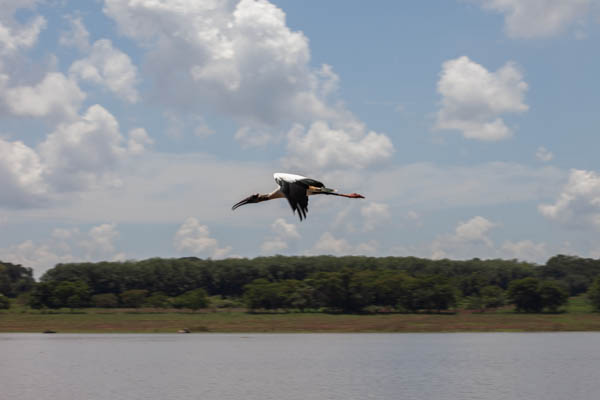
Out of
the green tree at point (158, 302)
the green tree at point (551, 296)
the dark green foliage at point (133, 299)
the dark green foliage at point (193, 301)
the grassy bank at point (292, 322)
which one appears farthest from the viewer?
the dark green foliage at point (133, 299)

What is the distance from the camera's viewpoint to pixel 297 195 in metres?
18.3

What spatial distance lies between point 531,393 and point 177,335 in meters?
80.5

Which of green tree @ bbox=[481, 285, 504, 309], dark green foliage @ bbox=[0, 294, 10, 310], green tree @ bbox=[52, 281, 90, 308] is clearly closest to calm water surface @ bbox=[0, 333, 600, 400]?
green tree @ bbox=[481, 285, 504, 309]

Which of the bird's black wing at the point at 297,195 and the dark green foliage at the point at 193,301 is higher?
the dark green foliage at the point at 193,301

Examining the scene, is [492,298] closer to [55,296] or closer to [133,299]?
[133,299]

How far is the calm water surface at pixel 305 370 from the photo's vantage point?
4981cm

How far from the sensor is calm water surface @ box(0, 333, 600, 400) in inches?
1961

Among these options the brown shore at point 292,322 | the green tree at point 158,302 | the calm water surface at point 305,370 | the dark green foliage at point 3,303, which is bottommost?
the calm water surface at point 305,370

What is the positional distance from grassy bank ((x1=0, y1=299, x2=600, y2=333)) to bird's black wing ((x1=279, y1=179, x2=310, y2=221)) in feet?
358

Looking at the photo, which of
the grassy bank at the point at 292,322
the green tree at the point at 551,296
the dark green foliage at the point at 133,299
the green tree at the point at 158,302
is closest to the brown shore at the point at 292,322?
the grassy bank at the point at 292,322

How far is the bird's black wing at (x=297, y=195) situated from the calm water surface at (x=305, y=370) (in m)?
30.9

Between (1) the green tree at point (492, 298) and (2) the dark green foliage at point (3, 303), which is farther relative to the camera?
(1) the green tree at point (492, 298)

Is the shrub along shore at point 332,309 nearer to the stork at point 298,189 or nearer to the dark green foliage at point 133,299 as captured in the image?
the dark green foliage at point 133,299

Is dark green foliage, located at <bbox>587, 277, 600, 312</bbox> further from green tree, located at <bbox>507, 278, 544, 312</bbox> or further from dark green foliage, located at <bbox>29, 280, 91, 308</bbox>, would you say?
dark green foliage, located at <bbox>29, 280, 91, 308</bbox>
